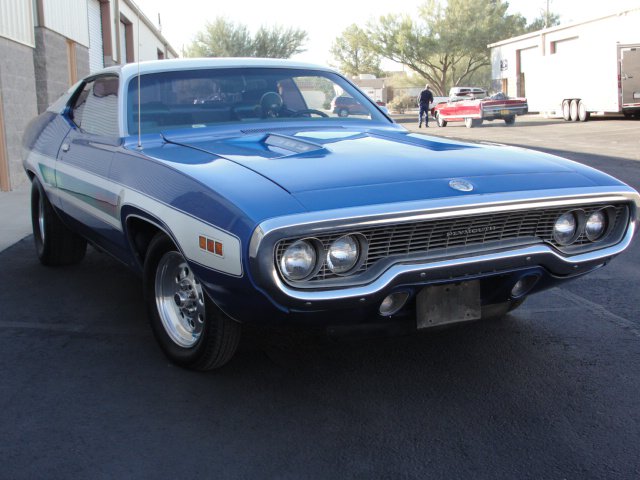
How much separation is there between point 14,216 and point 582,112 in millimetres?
23721

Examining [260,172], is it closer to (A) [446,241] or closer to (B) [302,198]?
(B) [302,198]

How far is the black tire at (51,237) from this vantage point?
5547 mm

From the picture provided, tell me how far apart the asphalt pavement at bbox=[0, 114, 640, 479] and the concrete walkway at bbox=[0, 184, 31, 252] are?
9.60 feet

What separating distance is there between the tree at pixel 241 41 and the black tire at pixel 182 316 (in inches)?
1813

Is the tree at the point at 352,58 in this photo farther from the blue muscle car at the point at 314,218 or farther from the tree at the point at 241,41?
the blue muscle car at the point at 314,218

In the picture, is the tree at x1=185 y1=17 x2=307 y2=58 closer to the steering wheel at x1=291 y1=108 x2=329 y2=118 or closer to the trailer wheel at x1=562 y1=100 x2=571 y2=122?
the trailer wheel at x1=562 y1=100 x2=571 y2=122

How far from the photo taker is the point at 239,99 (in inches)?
181

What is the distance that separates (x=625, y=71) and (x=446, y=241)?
25012mm

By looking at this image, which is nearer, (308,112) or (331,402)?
(331,402)

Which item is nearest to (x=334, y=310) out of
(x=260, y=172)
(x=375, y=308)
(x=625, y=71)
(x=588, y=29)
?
(x=375, y=308)

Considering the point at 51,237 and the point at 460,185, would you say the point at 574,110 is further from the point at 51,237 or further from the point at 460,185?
the point at 460,185

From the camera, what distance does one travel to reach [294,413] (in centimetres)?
315

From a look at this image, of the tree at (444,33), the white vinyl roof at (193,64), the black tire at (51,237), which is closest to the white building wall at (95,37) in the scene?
the black tire at (51,237)

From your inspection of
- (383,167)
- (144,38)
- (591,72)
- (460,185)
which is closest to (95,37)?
(144,38)
